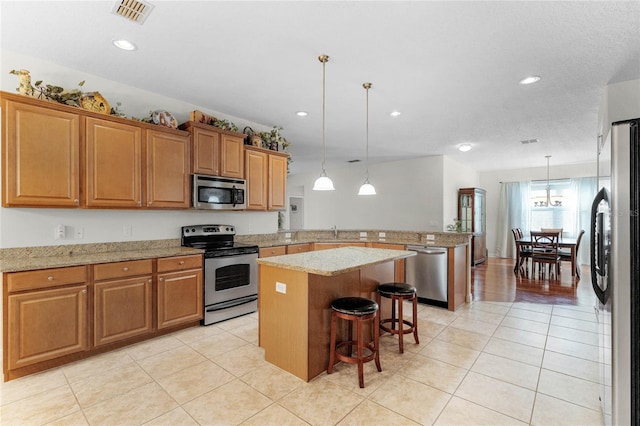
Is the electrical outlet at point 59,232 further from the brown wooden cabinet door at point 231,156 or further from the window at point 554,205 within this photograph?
the window at point 554,205

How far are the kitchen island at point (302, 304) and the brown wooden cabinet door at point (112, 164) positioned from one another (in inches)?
65.1

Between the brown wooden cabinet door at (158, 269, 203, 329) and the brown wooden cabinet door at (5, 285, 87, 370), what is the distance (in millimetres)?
648

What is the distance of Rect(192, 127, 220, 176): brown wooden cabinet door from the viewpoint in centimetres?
358

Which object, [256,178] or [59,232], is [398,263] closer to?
[256,178]

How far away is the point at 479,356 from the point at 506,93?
2800 millimetres

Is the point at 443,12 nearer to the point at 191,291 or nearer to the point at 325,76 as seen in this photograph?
the point at 325,76

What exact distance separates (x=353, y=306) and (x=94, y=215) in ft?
9.01

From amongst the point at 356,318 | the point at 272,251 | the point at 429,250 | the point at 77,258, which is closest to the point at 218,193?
the point at 272,251

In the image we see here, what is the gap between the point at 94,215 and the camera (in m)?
3.04

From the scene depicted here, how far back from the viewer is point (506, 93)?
3.35 metres

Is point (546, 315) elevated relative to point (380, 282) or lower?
lower

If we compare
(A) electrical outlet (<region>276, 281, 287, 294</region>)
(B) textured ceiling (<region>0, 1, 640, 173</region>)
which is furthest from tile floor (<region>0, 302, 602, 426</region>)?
(B) textured ceiling (<region>0, 1, 640, 173</region>)

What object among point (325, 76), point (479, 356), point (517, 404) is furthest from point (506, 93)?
→ point (517, 404)

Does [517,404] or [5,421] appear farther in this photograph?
[517,404]
